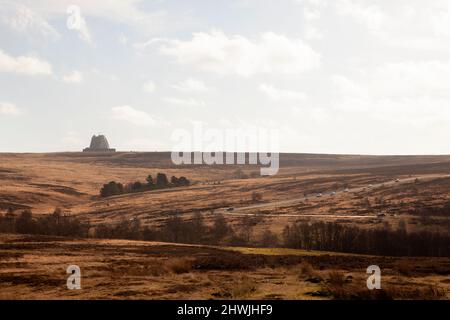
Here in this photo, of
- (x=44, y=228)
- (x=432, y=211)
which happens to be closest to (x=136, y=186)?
(x=44, y=228)

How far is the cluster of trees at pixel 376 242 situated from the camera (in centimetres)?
5522

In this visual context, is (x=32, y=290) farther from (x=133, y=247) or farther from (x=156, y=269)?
(x=133, y=247)

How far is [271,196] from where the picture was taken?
12181cm

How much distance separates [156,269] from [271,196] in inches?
3723

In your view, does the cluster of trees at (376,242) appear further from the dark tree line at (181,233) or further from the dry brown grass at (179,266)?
the dry brown grass at (179,266)

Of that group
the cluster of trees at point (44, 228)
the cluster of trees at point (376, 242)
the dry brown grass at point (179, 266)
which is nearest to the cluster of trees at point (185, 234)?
the cluster of trees at point (44, 228)

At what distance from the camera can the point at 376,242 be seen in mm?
56062

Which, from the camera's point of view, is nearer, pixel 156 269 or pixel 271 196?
pixel 156 269

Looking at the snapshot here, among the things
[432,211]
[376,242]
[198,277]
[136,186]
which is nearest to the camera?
[198,277]

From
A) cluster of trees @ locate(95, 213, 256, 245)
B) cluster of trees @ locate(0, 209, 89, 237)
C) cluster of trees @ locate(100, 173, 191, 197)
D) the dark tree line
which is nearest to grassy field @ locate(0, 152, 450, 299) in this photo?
cluster of trees @ locate(95, 213, 256, 245)

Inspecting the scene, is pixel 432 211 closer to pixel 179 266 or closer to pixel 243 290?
pixel 179 266

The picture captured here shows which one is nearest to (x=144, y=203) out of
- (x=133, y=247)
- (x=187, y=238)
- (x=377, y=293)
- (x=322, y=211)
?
(x=322, y=211)

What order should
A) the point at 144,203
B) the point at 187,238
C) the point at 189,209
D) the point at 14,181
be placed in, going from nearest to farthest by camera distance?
the point at 187,238
the point at 189,209
the point at 144,203
the point at 14,181

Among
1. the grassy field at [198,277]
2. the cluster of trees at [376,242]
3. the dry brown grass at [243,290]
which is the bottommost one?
the cluster of trees at [376,242]
